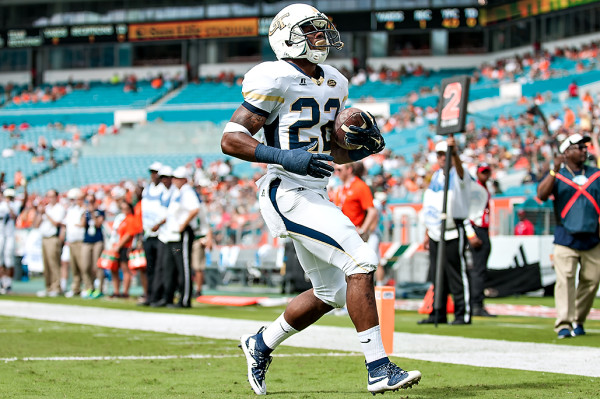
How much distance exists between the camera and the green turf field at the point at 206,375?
5109 mm

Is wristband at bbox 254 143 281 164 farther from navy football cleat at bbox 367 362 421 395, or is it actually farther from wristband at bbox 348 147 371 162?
navy football cleat at bbox 367 362 421 395

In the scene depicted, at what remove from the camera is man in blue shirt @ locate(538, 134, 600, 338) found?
28.3 feet

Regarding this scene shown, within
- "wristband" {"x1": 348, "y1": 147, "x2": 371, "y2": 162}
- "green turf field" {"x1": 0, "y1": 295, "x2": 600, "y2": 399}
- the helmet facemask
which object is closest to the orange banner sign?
"green turf field" {"x1": 0, "y1": 295, "x2": 600, "y2": 399}

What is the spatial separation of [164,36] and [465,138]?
22.5 m

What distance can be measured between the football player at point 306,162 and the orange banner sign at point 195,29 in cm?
4064

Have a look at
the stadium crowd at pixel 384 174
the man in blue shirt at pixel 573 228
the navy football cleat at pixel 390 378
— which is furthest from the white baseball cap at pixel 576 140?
the navy football cleat at pixel 390 378

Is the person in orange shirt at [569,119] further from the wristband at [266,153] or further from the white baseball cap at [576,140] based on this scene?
the wristband at [266,153]

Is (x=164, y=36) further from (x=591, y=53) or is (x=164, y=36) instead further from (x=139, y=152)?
(x=591, y=53)

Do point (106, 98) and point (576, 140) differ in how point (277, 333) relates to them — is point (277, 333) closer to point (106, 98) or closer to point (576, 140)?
point (576, 140)

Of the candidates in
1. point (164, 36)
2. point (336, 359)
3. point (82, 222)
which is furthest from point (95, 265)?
point (164, 36)

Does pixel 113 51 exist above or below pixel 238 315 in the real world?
above

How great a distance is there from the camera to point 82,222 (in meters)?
16.5

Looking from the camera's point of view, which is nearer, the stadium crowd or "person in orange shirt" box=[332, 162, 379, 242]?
"person in orange shirt" box=[332, 162, 379, 242]

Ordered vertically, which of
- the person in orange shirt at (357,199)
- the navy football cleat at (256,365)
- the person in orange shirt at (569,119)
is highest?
the person in orange shirt at (569,119)
